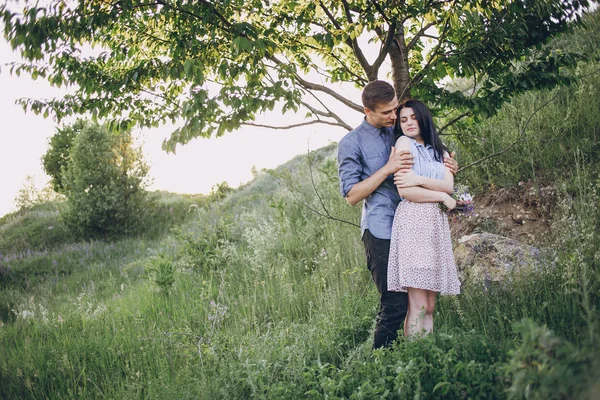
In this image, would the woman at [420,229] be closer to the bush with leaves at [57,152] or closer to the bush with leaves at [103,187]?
the bush with leaves at [103,187]

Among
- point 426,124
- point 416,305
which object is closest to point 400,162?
point 426,124

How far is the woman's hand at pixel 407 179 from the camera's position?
10.5ft

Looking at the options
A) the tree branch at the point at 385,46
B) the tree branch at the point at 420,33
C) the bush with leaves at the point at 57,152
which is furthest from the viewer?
the bush with leaves at the point at 57,152

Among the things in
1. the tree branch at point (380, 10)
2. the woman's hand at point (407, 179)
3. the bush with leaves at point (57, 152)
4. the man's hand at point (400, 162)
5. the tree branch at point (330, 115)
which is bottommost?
the woman's hand at point (407, 179)

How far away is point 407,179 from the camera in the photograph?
3.21 metres

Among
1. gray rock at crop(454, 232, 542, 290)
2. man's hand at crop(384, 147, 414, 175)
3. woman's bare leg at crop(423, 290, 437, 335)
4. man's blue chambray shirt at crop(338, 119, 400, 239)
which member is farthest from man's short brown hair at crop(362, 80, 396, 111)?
gray rock at crop(454, 232, 542, 290)

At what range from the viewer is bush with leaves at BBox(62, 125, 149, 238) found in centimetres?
1505

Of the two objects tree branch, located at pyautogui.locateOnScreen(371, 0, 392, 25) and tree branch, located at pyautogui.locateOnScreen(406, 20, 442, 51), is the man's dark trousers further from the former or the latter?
tree branch, located at pyautogui.locateOnScreen(406, 20, 442, 51)

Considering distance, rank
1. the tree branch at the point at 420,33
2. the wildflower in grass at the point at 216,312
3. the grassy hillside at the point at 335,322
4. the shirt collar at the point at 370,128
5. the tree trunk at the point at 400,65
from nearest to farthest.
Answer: the grassy hillside at the point at 335,322 < the shirt collar at the point at 370,128 < the wildflower in grass at the point at 216,312 < the tree trunk at the point at 400,65 < the tree branch at the point at 420,33

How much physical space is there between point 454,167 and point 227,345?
2471 mm

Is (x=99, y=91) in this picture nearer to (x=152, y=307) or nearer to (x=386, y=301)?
(x=152, y=307)

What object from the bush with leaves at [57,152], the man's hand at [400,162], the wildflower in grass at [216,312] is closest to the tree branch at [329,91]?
the man's hand at [400,162]

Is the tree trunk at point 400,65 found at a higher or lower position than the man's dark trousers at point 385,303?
higher

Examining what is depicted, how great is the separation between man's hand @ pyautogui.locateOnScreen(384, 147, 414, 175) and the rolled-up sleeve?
0.28 m
